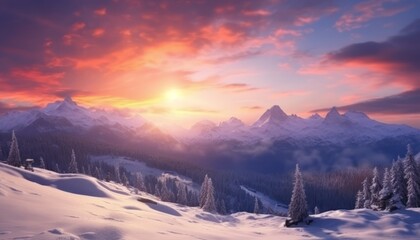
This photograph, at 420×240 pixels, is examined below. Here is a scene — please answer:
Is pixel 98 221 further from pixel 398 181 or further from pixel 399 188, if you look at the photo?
pixel 398 181

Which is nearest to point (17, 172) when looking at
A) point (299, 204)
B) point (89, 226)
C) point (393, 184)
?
point (89, 226)

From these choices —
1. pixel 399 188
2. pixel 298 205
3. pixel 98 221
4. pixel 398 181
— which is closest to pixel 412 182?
pixel 399 188

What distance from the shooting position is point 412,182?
5553cm

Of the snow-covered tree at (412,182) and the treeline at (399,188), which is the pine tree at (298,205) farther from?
the snow-covered tree at (412,182)

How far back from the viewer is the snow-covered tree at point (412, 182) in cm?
5488

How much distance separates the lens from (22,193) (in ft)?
82.0

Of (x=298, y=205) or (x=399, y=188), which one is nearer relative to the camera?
(x=298, y=205)

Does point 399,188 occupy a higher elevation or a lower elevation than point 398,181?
lower

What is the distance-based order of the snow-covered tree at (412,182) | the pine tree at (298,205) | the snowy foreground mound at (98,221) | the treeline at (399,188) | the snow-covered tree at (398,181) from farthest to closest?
the snow-covered tree at (398,181), the snow-covered tree at (412,182), the pine tree at (298,205), the treeline at (399,188), the snowy foreground mound at (98,221)

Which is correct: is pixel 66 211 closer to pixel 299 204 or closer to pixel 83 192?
pixel 83 192

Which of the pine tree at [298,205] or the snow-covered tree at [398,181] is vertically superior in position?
the snow-covered tree at [398,181]

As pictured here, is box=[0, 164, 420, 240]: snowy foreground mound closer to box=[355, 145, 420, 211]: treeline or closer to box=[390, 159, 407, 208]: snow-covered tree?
box=[355, 145, 420, 211]: treeline

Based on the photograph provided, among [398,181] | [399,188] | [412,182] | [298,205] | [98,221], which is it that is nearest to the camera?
[98,221]

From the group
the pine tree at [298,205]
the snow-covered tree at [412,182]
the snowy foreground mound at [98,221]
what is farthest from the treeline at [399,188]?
the pine tree at [298,205]
